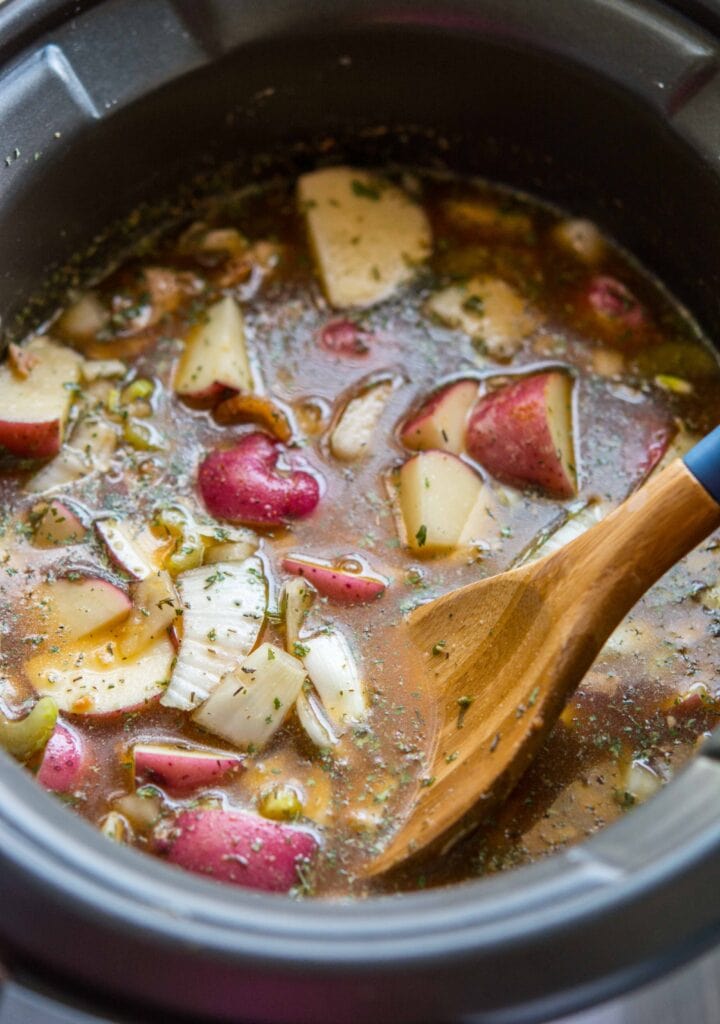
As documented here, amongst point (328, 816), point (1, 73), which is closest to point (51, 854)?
point (328, 816)

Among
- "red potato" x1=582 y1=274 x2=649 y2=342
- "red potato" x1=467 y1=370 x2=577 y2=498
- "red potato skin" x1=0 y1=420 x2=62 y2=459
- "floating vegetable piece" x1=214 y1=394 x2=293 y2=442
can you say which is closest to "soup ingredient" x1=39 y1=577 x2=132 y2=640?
"red potato skin" x1=0 y1=420 x2=62 y2=459

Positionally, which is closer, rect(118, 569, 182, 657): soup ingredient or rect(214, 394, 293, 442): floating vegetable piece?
rect(118, 569, 182, 657): soup ingredient

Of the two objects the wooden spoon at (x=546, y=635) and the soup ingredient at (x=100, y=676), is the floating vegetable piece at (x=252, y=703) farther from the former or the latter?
the wooden spoon at (x=546, y=635)

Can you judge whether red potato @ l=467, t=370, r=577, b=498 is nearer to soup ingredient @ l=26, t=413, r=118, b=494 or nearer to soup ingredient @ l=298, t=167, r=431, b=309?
soup ingredient @ l=298, t=167, r=431, b=309

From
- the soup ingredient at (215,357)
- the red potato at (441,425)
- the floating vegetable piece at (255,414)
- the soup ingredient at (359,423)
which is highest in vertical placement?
the soup ingredient at (215,357)

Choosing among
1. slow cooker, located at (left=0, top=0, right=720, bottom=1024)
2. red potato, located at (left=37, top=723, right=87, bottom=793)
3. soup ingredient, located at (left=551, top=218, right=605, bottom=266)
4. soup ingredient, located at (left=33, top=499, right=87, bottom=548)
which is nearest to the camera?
slow cooker, located at (left=0, top=0, right=720, bottom=1024)

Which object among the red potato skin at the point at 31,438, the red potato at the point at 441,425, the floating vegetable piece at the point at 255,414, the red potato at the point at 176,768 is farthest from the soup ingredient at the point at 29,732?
the red potato at the point at 441,425
